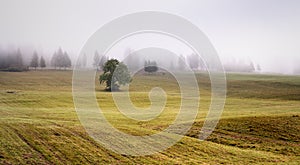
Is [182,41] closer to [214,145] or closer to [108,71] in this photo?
[214,145]

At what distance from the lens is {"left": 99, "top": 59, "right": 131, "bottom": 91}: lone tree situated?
264 ft

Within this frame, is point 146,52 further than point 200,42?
Yes

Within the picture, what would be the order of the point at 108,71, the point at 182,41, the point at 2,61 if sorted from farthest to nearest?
the point at 2,61 → the point at 108,71 → the point at 182,41

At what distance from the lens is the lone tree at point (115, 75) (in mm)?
80400

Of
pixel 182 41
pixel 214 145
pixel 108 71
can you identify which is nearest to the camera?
pixel 182 41

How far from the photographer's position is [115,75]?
270 ft

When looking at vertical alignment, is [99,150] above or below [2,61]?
below

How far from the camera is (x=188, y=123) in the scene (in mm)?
32844

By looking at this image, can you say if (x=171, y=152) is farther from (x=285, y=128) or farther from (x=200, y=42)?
(x=285, y=128)

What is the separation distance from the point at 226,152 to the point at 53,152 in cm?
1300

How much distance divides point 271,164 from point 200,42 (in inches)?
386

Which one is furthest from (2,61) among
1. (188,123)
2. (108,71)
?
(188,123)

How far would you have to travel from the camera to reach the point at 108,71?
83.0 metres

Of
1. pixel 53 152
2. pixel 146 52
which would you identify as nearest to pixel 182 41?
pixel 146 52
